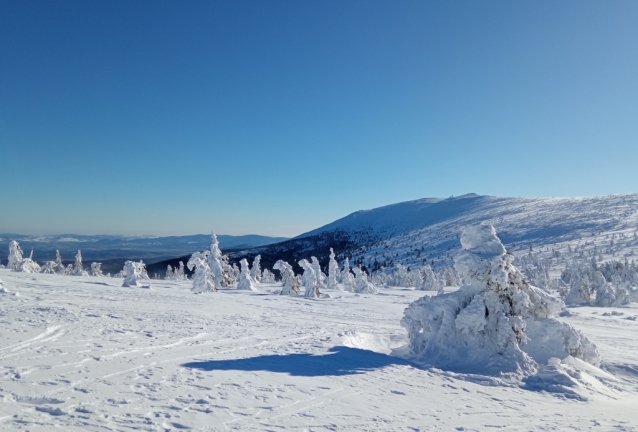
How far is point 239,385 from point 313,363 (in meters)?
3.06

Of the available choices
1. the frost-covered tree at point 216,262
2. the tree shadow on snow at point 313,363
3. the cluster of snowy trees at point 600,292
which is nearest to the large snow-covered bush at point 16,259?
the frost-covered tree at point 216,262

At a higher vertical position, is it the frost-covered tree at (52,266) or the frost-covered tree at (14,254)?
the frost-covered tree at (14,254)

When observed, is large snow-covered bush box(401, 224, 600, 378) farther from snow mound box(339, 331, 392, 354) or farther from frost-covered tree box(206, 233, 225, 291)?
frost-covered tree box(206, 233, 225, 291)

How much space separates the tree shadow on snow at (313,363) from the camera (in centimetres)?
989

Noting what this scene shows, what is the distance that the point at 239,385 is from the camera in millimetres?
8422

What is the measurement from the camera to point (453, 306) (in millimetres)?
12891

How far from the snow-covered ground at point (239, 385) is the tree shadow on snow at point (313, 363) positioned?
60mm

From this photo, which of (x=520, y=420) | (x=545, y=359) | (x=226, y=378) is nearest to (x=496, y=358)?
(x=545, y=359)

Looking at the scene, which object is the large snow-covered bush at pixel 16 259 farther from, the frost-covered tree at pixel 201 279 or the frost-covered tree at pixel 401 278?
the frost-covered tree at pixel 401 278

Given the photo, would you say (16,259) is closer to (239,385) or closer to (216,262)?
(216,262)

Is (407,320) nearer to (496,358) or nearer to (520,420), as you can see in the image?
(496,358)

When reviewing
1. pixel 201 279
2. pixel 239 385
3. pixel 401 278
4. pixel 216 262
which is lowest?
pixel 401 278

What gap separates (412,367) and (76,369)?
9181mm

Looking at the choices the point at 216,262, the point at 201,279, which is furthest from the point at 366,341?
the point at 216,262
